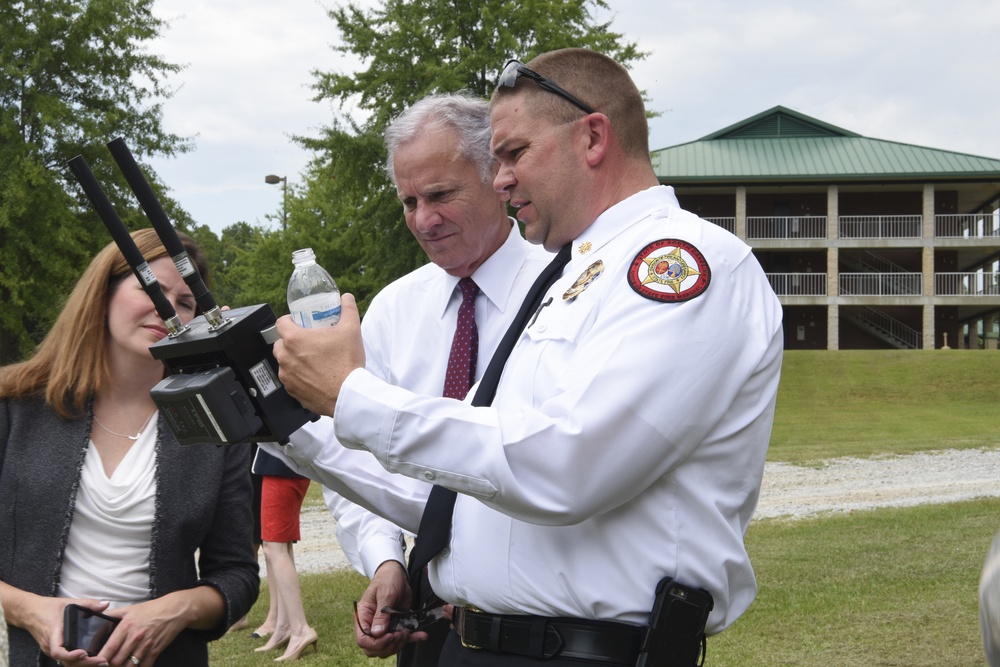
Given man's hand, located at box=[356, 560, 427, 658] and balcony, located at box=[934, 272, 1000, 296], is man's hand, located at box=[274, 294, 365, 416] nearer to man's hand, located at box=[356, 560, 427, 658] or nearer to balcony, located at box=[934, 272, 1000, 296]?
man's hand, located at box=[356, 560, 427, 658]

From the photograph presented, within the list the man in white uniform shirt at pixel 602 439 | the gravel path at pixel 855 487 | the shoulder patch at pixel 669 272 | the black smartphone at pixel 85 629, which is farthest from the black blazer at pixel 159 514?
the gravel path at pixel 855 487

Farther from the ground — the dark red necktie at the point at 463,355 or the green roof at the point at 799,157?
the green roof at the point at 799,157

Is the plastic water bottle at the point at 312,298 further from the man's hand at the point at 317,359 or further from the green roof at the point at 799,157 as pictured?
the green roof at the point at 799,157

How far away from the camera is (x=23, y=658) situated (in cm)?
319

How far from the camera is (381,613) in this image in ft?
10.7

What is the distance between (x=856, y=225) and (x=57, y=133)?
119 ft

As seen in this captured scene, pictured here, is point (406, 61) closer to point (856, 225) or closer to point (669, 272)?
point (669, 272)

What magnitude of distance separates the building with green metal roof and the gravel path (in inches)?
1138

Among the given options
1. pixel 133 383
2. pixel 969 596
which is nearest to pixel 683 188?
pixel 969 596

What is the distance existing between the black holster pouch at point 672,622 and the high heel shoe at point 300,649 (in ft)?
16.7

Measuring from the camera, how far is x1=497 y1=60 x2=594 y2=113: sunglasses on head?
277 cm

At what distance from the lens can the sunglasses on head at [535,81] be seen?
277 cm

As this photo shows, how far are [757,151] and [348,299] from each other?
163 feet

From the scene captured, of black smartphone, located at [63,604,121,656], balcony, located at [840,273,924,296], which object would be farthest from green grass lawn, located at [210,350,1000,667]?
balcony, located at [840,273,924,296]
